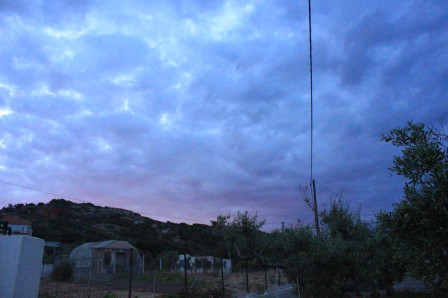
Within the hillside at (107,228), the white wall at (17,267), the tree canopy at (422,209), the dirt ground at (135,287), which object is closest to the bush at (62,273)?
the dirt ground at (135,287)

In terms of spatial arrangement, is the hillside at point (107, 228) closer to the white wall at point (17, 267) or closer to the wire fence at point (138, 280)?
the wire fence at point (138, 280)

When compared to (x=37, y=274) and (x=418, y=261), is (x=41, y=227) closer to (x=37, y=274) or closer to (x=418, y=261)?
(x=37, y=274)

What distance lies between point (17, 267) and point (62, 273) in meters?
7.69

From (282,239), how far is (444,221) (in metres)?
11.8

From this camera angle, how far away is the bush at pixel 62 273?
49.5 feet

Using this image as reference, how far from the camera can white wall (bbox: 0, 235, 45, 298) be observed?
7.83m

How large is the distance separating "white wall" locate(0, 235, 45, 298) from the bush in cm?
704

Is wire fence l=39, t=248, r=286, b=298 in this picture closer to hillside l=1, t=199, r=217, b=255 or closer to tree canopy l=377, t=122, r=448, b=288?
tree canopy l=377, t=122, r=448, b=288

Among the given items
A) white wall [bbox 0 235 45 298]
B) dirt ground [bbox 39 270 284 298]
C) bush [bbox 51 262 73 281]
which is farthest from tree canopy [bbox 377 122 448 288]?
bush [bbox 51 262 73 281]

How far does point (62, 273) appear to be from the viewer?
14852mm

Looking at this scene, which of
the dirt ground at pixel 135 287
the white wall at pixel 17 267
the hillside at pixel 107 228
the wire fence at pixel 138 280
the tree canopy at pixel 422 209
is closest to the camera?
the tree canopy at pixel 422 209

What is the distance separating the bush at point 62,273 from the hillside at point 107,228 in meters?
33.2

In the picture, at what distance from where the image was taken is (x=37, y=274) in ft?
27.5

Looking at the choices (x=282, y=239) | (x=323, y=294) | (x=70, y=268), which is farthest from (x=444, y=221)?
(x=70, y=268)
